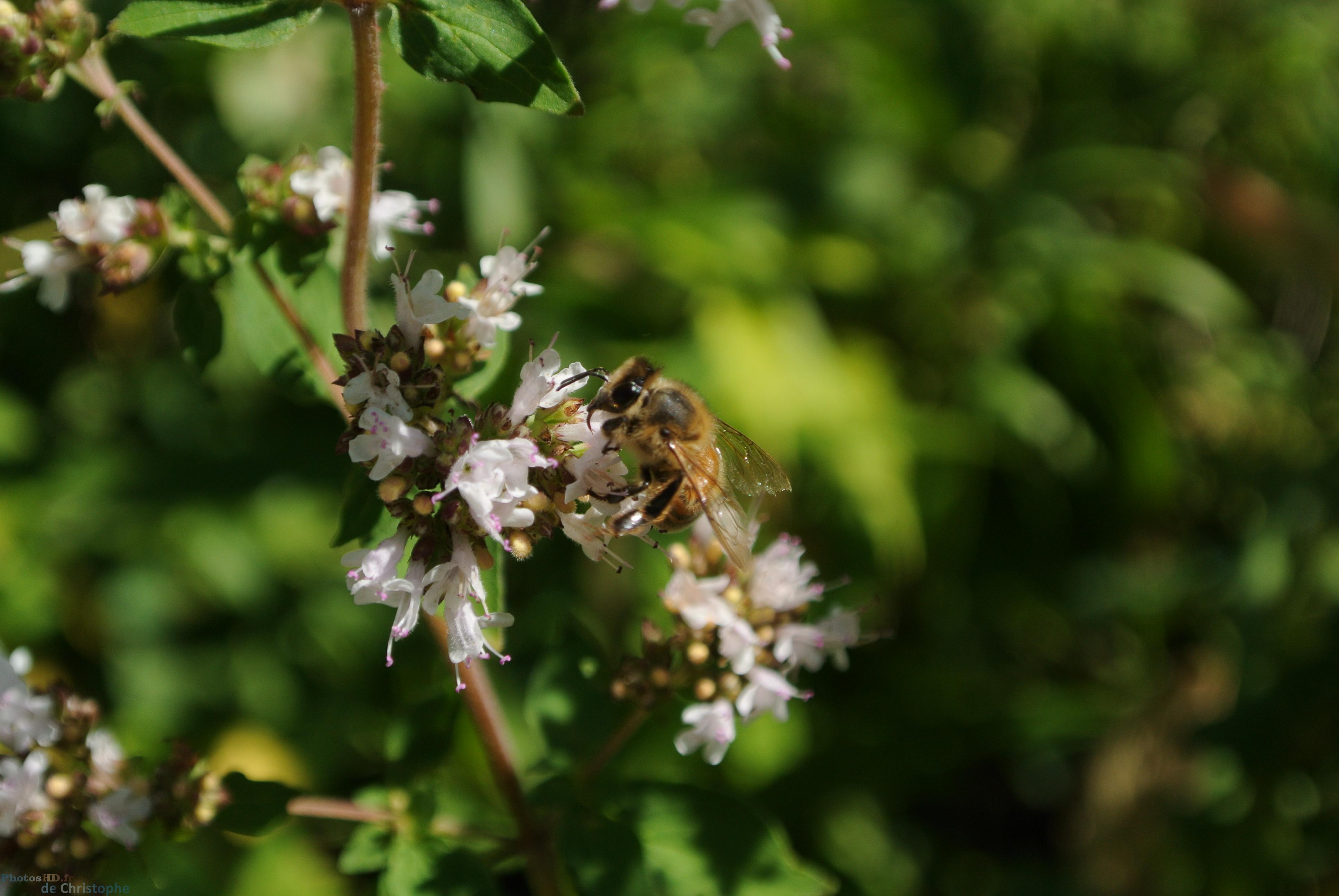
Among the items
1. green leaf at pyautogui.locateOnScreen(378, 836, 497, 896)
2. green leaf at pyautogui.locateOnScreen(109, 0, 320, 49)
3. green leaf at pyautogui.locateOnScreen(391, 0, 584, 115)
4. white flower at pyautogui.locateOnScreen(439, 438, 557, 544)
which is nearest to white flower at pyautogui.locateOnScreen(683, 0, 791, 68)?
green leaf at pyautogui.locateOnScreen(391, 0, 584, 115)

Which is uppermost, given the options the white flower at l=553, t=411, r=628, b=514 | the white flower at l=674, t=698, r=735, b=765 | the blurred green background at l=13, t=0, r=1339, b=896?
the white flower at l=553, t=411, r=628, b=514

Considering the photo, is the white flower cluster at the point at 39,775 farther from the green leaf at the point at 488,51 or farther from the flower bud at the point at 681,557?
the green leaf at the point at 488,51

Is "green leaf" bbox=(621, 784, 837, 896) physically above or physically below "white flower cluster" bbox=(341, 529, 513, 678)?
below

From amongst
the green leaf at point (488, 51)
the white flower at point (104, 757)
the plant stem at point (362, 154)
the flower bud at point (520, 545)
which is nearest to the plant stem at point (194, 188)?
the plant stem at point (362, 154)

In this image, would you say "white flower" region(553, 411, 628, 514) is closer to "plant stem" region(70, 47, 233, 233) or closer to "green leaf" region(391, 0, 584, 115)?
"green leaf" region(391, 0, 584, 115)

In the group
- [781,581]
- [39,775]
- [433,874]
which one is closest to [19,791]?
[39,775]

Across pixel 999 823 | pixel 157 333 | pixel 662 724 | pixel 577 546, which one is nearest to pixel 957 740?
pixel 999 823
